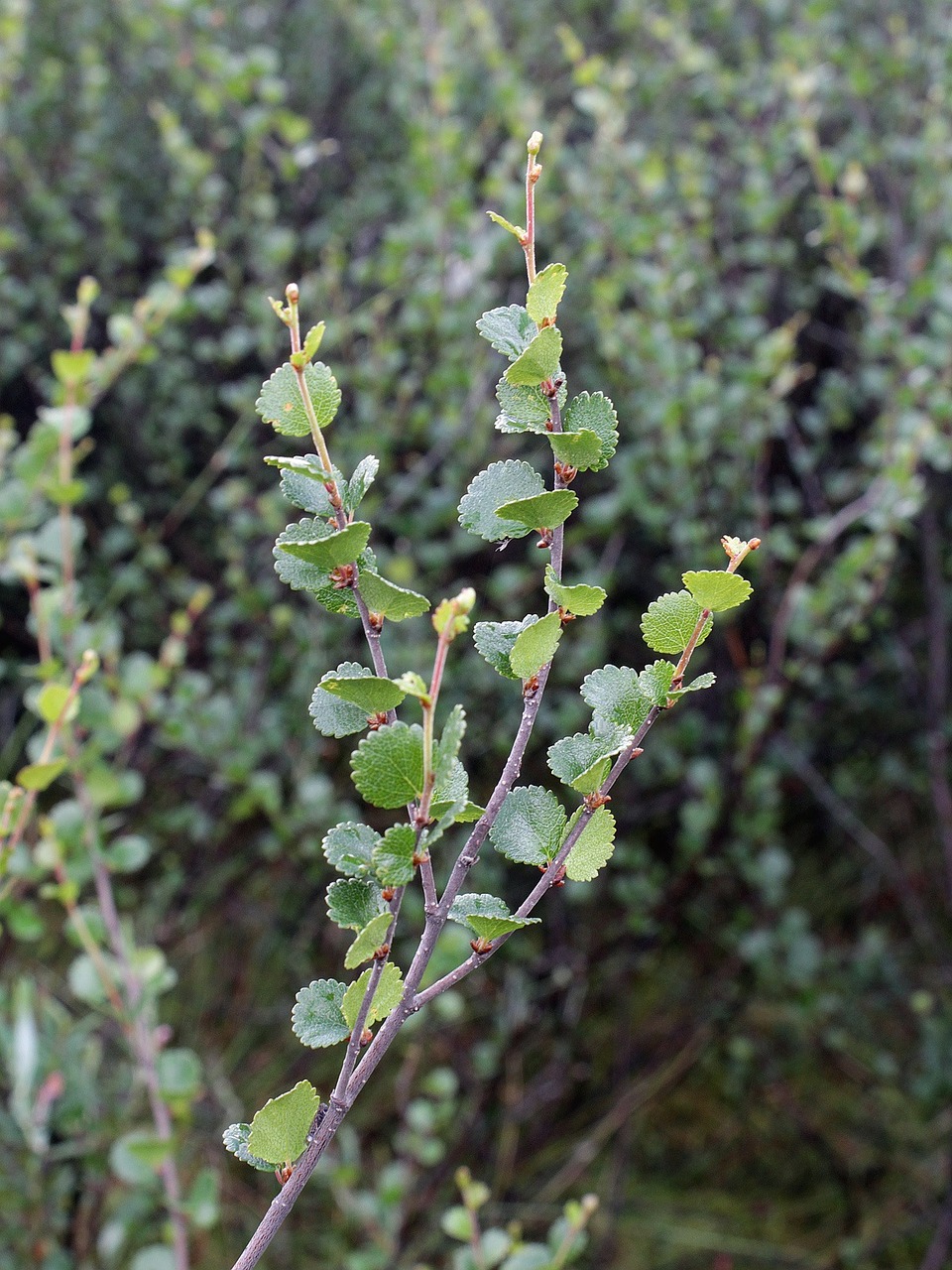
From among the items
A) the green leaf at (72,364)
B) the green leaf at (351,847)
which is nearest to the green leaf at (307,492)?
the green leaf at (351,847)

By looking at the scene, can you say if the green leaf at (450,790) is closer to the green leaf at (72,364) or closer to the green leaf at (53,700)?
the green leaf at (53,700)

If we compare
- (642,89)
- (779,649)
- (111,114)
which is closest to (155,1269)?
(779,649)

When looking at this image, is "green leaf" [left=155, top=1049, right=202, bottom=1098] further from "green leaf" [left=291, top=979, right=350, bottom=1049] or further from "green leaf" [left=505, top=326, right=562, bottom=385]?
"green leaf" [left=505, top=326, right=562, bottom=385]

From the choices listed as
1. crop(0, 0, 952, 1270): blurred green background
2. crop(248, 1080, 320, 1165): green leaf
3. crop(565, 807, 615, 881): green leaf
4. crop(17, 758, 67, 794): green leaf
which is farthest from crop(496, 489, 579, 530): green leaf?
crop(0, 0, 952, 1270): blurred green background

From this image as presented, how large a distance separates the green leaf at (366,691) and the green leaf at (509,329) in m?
0.12

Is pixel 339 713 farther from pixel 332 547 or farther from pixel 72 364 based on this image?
pixel 72 364

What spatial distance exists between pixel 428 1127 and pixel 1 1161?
39 centimetres

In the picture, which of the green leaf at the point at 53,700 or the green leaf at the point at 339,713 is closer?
the green leaf at the point at 339,713

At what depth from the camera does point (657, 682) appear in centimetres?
39

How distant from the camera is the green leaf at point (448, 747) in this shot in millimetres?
342

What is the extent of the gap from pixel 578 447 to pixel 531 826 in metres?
0.13

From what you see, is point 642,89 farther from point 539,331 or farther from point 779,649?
point 539,331

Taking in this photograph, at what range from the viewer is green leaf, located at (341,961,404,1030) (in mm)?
385

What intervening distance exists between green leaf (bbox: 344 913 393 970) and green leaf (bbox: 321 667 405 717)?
0.07 meters
